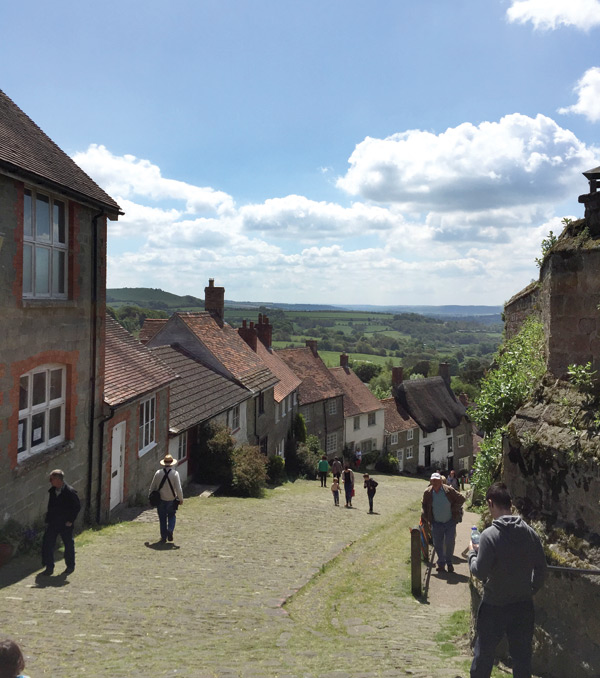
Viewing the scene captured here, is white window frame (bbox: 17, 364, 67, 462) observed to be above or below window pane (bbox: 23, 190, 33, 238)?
below

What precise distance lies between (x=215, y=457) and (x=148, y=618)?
12.3 metres

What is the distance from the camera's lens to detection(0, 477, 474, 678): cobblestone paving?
583 cm

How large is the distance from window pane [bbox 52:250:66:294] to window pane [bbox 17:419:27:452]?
2.64 m

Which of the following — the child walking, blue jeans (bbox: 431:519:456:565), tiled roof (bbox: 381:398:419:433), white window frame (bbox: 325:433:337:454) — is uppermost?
blue jeans (bbox: 431:519:456:565)

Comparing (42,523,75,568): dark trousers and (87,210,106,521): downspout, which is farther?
(87,210,106,521): downspout

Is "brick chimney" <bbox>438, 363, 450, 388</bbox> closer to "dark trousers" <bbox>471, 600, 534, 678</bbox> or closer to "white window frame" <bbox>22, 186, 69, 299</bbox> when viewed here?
"white window frame" <bbox>22, 186, 69, 299</bbox>

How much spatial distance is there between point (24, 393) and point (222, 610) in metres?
5.29

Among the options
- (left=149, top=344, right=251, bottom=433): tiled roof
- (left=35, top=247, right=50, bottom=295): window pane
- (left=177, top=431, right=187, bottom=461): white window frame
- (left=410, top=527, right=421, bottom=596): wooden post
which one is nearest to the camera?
(left=410, top=527, right=421, bottom=596): wooden post

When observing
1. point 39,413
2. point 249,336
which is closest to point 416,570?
point 39,413

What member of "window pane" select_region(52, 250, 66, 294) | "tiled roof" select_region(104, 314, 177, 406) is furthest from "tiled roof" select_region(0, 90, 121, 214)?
"tiled roof" select_region(104, 314, 177, 406)

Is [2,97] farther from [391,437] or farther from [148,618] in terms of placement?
[391,437]

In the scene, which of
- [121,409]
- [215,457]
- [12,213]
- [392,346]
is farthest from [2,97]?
[392,346]

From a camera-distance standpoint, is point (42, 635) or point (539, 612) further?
point (42, 635)

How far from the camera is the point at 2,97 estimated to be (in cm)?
1159
